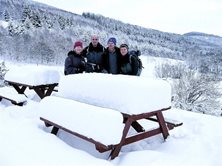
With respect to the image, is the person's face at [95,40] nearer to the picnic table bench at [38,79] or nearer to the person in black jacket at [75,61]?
the person in black jacket at [75,61]

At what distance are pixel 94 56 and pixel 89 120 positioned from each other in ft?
9.31

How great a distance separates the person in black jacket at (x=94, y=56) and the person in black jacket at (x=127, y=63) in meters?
0.68

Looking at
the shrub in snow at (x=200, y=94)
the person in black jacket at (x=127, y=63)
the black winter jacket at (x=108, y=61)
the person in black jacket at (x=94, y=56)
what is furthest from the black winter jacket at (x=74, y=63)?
the shrub in snow at (x=200, y=94)

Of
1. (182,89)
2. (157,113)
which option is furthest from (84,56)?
(182,89)

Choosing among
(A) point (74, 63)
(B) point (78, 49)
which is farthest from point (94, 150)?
(B) point (78, 49)

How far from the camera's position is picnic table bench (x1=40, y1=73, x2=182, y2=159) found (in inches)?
145

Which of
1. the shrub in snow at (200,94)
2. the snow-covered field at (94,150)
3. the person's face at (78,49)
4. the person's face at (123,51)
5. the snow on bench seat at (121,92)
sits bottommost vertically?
the shrub in snow at (200,94)

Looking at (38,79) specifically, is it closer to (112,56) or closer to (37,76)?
(37,76)

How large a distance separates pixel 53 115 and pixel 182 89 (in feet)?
86.6

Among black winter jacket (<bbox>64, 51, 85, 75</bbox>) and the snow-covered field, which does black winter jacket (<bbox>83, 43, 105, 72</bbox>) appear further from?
the snow-covered field

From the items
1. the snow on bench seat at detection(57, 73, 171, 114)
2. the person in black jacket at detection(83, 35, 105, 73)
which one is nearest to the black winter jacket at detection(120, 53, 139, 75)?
the person in black jacket at detection(83, 35, 105, 73)

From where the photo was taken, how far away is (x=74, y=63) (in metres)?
6.27

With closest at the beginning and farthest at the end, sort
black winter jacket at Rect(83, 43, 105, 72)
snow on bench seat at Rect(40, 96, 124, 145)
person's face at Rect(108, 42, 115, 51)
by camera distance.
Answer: snow on bench seat at Rect(40, 96, 124, 145), person's face at Rect(108, 42, 115, 51), black winter jacket at Rect(83, 43, 105, 72)

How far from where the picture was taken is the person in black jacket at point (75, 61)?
6.17 m
